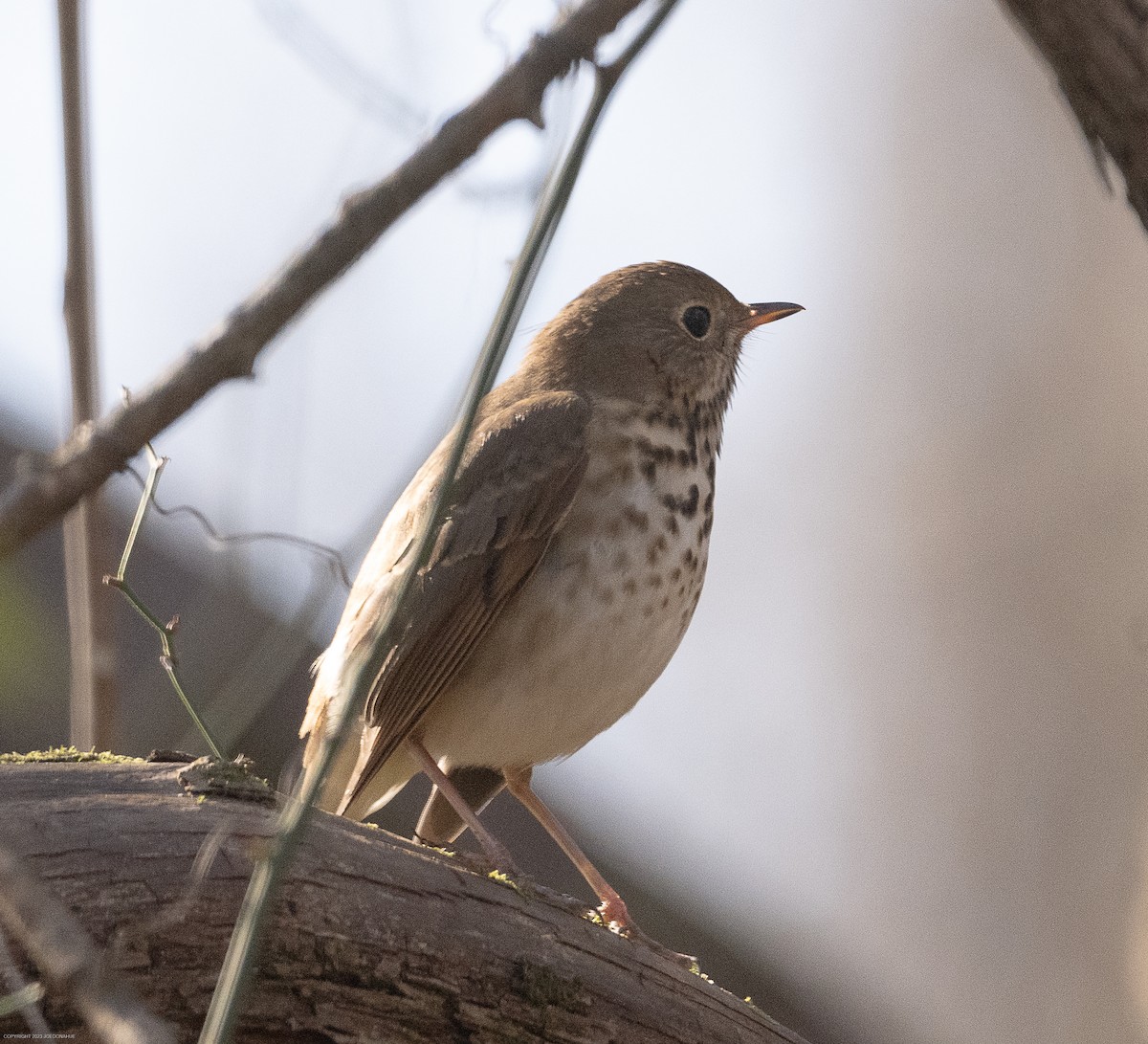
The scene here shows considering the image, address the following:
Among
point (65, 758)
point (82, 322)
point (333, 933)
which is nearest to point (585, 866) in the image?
point (333, 933)

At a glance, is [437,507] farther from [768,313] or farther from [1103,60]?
[768,313]

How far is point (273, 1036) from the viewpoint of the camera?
Answer: 237cm

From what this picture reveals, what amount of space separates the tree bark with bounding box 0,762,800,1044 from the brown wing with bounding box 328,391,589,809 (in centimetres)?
48

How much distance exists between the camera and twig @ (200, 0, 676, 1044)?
1306 millimetres

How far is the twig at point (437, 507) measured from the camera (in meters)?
1.31

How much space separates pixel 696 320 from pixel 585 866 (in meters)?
1.51

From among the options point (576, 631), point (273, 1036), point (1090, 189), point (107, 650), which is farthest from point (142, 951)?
point (1090, 189)

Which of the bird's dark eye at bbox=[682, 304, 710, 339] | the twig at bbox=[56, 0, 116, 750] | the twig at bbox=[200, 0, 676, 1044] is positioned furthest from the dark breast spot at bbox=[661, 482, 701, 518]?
the twig at bbox=[200, 0, 676, 1044]

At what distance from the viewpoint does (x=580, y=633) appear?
3.24m

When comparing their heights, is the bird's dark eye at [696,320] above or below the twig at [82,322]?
above

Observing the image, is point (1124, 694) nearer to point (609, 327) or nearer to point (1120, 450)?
point (1120, 450)

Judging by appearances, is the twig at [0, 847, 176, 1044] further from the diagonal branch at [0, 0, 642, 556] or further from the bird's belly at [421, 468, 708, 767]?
the bird's belly at [421, 468, 708, 767]

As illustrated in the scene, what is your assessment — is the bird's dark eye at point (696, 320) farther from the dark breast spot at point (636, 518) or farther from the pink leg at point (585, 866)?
the pink leg at point (585, 866)

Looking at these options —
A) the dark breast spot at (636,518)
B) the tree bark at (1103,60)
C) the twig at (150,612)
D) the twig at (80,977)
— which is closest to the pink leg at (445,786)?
the dark breast spot at (636,518)
